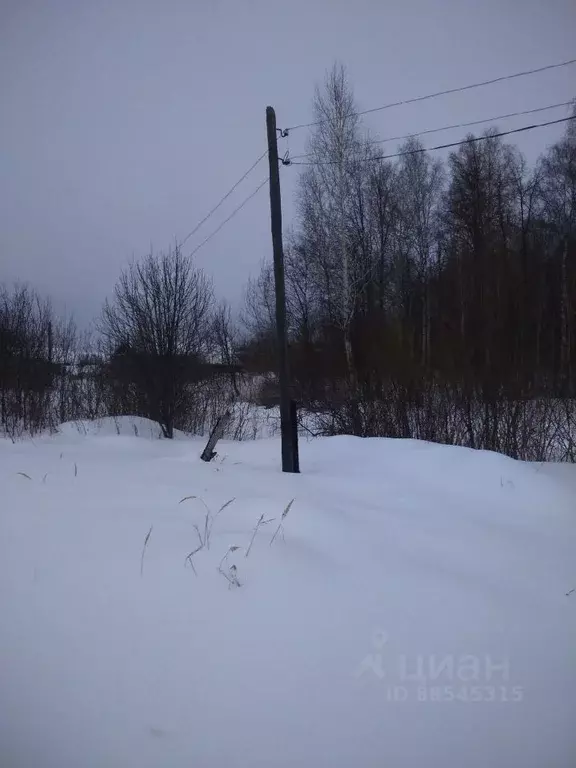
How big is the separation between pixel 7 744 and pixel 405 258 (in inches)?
823

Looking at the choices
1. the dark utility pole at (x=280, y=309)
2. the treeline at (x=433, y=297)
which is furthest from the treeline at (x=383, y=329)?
the dark utility pole at (x=280, y=309)

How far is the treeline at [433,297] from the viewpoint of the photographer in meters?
7.96

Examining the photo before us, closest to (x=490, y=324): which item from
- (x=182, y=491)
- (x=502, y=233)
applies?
(x=182, y=491)

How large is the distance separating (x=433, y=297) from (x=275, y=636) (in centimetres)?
1422

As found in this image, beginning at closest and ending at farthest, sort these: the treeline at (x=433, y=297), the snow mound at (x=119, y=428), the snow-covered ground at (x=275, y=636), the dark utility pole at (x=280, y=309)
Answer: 1. the snow-covered ground at (x=275, y=636)
2. the dark utility pole at (x=280, y=309)
3. the treeline at (x=433, y=297)
4. the snow mound at (x=119, y=428)

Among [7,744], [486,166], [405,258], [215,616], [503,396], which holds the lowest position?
[7,744]

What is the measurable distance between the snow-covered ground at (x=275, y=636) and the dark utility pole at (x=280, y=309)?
243cm

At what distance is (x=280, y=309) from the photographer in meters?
6.42

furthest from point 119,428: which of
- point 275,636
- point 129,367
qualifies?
point 275,636

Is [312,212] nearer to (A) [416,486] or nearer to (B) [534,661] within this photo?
(A) [416,486]

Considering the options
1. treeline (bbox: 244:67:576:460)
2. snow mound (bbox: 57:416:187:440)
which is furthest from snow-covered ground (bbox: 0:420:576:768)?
snow mound (bbox: 57:416:187:440)

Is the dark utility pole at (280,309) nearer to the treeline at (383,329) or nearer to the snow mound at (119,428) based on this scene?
the treeline at (383,329)

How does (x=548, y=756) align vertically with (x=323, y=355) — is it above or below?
below

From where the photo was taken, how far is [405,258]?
20.2 m
